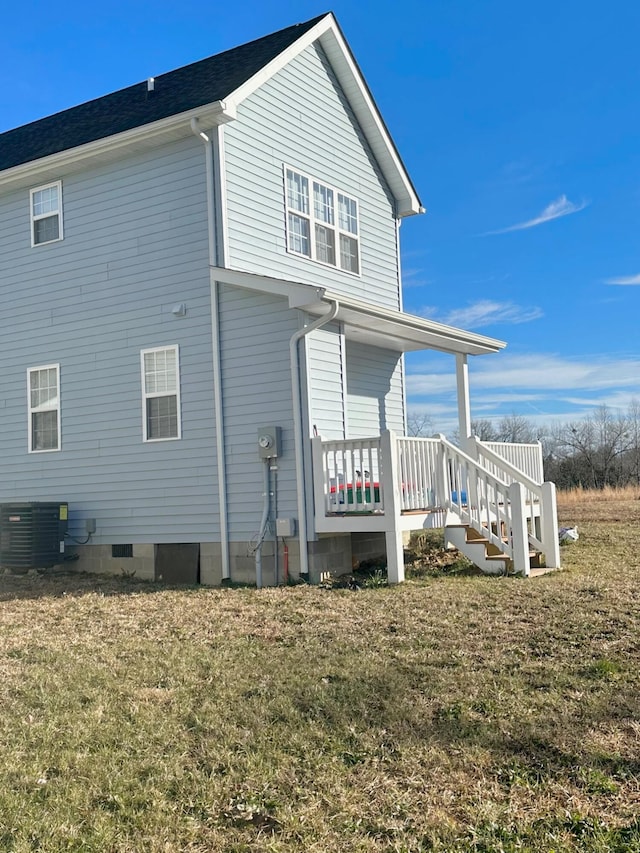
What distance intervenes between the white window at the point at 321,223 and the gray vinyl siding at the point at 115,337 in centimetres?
167

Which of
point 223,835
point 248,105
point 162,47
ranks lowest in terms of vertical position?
point 223,835

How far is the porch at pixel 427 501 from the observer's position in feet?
30.0

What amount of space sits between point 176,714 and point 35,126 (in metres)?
12.5

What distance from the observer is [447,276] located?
958 inches

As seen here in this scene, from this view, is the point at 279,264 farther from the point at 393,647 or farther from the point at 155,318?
the point at 393,647

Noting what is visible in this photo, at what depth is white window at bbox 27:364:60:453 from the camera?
1214cm

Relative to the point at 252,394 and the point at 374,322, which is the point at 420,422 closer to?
the point at 374,322

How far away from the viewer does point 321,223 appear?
1236 cm

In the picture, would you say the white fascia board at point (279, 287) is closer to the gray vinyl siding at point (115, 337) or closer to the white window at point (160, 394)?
the gray vinyl siding at point (115, 337)

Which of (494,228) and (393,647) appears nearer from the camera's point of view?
(393,647)

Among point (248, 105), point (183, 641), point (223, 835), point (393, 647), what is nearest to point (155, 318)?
point (248, 105)

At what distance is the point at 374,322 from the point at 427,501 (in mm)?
2518

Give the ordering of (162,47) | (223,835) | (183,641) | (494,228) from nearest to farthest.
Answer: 1. (223,835)
2. (183,641)
3. (162,47)
4. (494,228)

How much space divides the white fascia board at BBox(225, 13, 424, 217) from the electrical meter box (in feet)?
14.3
